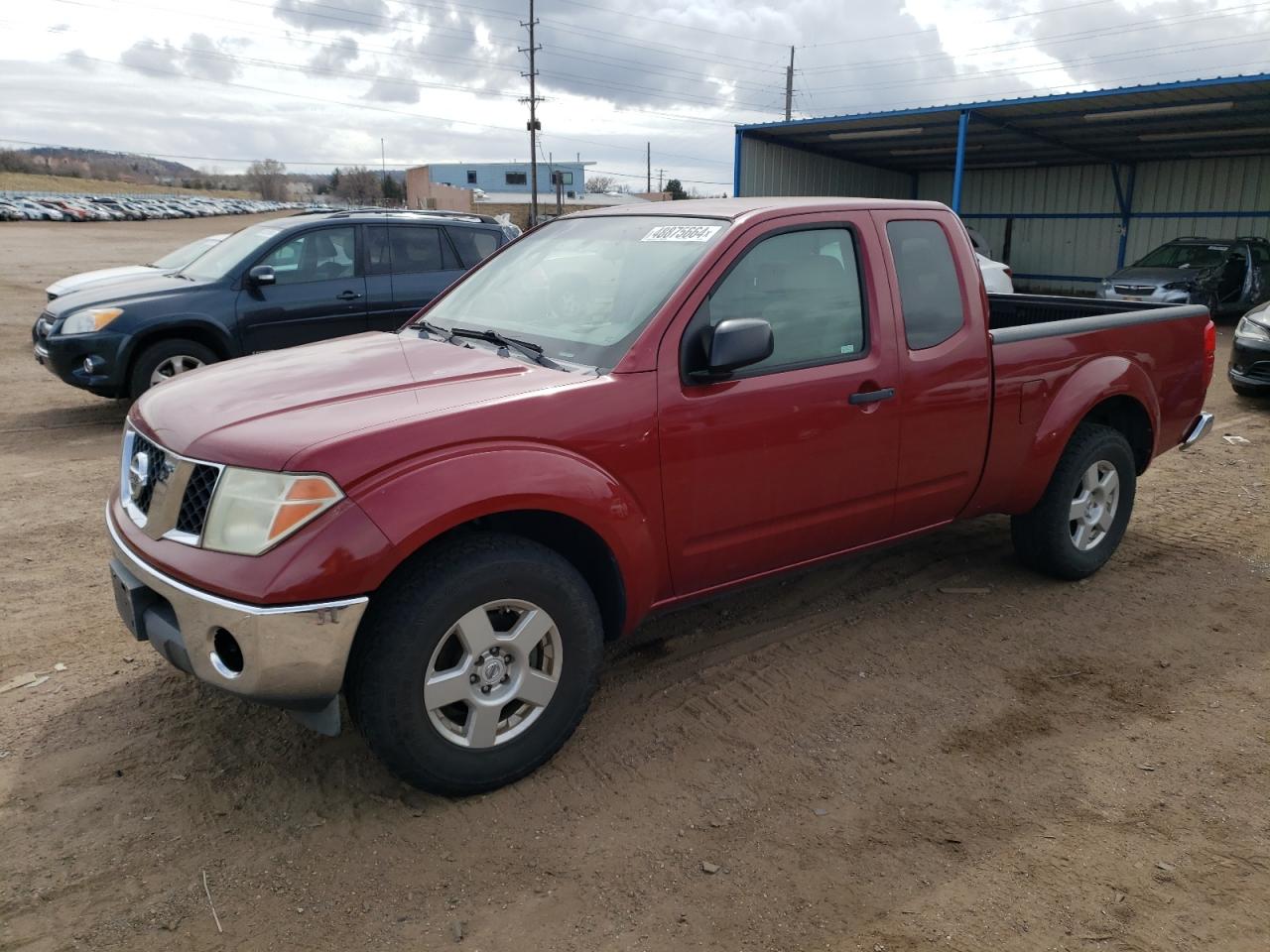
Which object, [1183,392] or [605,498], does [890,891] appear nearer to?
[605,498]

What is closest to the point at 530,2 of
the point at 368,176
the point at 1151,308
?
the point at 1151,308

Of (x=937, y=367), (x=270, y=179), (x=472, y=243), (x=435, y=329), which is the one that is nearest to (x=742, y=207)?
(x=937, y=367)

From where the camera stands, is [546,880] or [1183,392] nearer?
[546,880]

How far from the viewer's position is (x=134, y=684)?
12.2 ft

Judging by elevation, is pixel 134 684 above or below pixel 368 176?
below

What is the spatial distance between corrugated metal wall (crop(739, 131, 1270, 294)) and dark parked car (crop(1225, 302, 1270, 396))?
41.9ft

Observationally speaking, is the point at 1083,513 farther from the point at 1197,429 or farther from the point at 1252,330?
the point at 1252,330

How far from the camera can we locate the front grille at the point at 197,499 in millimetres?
2734

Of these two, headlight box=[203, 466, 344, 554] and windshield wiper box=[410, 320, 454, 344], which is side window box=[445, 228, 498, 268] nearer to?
windshield wiper box=[410, 320, 454, 344]

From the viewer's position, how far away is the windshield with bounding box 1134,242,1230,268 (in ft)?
56.3

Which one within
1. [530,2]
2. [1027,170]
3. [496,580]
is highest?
[530,2]

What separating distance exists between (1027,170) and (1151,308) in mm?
24129

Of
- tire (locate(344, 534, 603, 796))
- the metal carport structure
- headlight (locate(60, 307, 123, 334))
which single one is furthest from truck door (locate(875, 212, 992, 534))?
the metal carport structure

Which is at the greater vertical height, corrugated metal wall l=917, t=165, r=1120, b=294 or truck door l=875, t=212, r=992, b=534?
Result: corrugated metal wall l=917, t=165, r=1120, b=294
